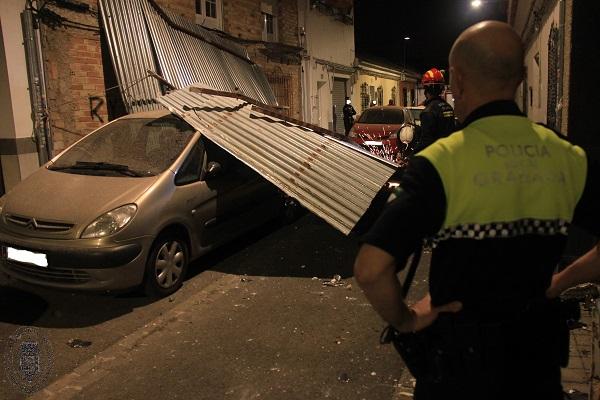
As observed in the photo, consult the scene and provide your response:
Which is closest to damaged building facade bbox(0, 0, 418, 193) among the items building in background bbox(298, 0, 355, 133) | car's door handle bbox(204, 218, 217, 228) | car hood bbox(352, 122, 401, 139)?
car hood bbox(352, 122, 401, 139)

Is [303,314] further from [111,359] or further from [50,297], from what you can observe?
[50,297]

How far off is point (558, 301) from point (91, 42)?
892 centimetres

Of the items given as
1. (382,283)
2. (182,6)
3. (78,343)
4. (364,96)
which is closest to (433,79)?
(78,343)

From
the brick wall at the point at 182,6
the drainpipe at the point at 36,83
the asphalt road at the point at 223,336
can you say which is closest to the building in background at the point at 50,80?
the drainpipe at the point at 36,83

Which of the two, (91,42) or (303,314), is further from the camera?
(91,42)

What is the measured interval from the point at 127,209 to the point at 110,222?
0.18 meters

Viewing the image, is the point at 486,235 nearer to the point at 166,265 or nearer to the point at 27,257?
the point at 166,265

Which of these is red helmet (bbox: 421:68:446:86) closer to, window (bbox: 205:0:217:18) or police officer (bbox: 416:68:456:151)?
police officer (bbox: 416:68:456:151)

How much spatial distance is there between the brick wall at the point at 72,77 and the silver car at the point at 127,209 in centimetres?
286

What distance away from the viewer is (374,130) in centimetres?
1270

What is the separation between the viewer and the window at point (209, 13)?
488 inches

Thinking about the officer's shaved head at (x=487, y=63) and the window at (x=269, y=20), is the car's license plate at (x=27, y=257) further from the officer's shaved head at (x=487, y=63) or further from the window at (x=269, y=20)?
the window at (x=269, y=20)

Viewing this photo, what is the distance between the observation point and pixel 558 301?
166cm

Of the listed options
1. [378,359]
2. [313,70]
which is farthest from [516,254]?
[313,70]
